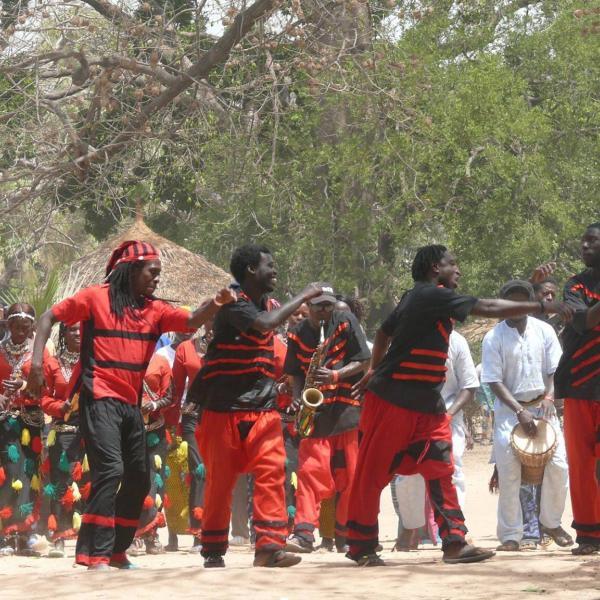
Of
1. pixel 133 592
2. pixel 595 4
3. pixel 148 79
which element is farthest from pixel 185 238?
pixel 133 592

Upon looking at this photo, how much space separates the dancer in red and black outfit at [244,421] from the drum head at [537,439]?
283 centimetres

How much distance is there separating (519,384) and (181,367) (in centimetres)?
273

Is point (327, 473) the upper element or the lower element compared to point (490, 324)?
lower

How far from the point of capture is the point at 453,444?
11.7m

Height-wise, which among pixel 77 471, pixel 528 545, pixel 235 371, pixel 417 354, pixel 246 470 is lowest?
pixel 528 545

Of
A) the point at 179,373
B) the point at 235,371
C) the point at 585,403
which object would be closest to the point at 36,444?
the point at 179,373

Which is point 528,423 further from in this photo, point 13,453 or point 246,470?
point 13,453

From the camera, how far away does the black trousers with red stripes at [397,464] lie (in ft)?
29.2

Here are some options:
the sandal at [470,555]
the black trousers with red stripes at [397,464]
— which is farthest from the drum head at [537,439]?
the sandal at [470,555]

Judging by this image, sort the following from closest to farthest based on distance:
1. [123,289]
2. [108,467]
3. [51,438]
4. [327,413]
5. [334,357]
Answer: [108,467], [123,289], [334,357], [327,413], [51,438]

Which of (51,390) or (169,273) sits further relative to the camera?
(169,273)

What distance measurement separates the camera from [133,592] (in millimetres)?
7656

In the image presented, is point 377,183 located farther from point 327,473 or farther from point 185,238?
point 327,473

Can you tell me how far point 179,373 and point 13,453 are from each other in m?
1.47
